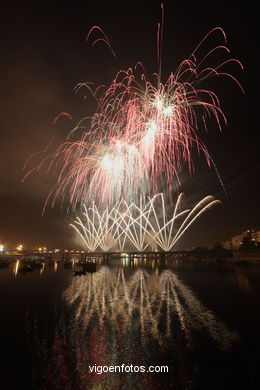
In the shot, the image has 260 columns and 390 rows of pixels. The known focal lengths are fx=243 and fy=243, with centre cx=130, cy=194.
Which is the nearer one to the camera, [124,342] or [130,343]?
[130,343]

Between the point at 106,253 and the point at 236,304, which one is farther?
the point at 106,253

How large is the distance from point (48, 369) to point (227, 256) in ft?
448

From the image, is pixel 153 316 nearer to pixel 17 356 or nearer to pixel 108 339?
pixel 108 339

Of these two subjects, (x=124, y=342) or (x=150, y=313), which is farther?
(x=150, y=313)

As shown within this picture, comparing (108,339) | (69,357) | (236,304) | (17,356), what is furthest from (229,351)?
(236,304)

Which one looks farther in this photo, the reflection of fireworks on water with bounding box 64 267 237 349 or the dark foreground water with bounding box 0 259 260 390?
the reflection of fireworks on water with bounding box 64 267 237 349

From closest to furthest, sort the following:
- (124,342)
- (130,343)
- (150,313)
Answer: (130,343)
(124,342)
(150,313)

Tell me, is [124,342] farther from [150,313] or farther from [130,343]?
[150,313]

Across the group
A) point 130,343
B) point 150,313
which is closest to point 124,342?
point 130,343

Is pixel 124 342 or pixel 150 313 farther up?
pixel 150 313

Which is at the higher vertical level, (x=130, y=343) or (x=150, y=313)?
(x=150, y=313)

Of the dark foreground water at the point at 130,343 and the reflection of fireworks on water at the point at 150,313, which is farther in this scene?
the reflection of fireworks on water at the point at 150,313

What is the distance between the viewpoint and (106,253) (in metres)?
134

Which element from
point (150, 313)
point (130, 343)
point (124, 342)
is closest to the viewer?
point (130, 343)
